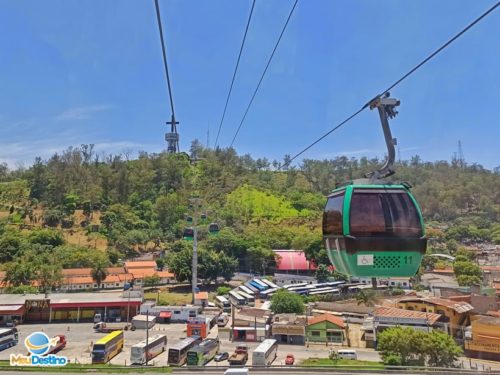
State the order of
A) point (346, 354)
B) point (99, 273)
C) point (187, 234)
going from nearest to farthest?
point (346, 354) → point (187, 234) → point (99, 273)

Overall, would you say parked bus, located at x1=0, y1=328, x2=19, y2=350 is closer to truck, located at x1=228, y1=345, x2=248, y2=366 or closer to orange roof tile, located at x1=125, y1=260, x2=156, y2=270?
truck, located at x1=228, y1=345, x2=248, y2=366

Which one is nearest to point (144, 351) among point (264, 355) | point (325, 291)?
point (264, 355)

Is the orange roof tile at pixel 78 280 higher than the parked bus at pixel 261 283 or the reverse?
higher

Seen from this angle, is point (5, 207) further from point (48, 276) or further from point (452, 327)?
point (452, 327)

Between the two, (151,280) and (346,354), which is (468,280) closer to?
(346,354)

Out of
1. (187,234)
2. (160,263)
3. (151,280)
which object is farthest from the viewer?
(160,263)

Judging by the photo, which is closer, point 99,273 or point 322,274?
point 99,273

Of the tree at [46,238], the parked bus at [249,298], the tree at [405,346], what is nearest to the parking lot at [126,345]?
the tree at [405,346]

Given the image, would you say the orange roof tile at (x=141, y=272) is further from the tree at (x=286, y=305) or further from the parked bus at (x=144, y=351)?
the parked bus at (x=144, y=351)
